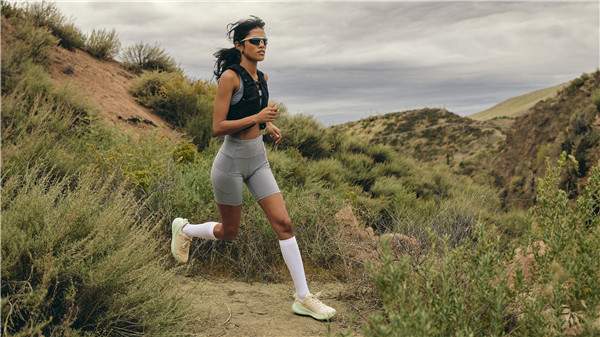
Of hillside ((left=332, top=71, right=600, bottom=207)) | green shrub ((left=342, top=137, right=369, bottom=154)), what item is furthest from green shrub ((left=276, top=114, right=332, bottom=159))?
hillside ((left=332, top=71, right=600, bottom=207))

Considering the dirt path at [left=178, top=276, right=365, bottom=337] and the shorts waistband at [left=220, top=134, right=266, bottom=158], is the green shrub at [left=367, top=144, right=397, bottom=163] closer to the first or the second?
the dirt path at [left=178, top=276, right=365, bottom=337]

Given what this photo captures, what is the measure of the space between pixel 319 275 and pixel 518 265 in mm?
3409

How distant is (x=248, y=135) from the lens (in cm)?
481

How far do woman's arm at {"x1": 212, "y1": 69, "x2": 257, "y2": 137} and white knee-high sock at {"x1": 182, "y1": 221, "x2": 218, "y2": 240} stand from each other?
1146 mm

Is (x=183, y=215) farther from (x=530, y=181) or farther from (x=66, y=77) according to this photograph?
(x=530, y=181)

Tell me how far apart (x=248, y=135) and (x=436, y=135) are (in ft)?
105

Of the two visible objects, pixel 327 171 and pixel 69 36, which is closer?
pixel 327 171

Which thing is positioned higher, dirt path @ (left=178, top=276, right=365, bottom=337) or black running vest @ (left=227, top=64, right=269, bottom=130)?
black running vest @ (left=227, top=64, right=269, bottom=130)

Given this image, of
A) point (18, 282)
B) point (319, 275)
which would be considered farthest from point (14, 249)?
point (319, 275)

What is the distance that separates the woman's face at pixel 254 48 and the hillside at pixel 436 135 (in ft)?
75.4

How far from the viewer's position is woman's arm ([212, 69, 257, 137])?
4.64m

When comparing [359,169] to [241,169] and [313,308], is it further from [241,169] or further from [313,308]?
[241,169]

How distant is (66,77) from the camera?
1290 centimetres

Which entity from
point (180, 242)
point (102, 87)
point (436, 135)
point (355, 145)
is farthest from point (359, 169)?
point (436, 135)
